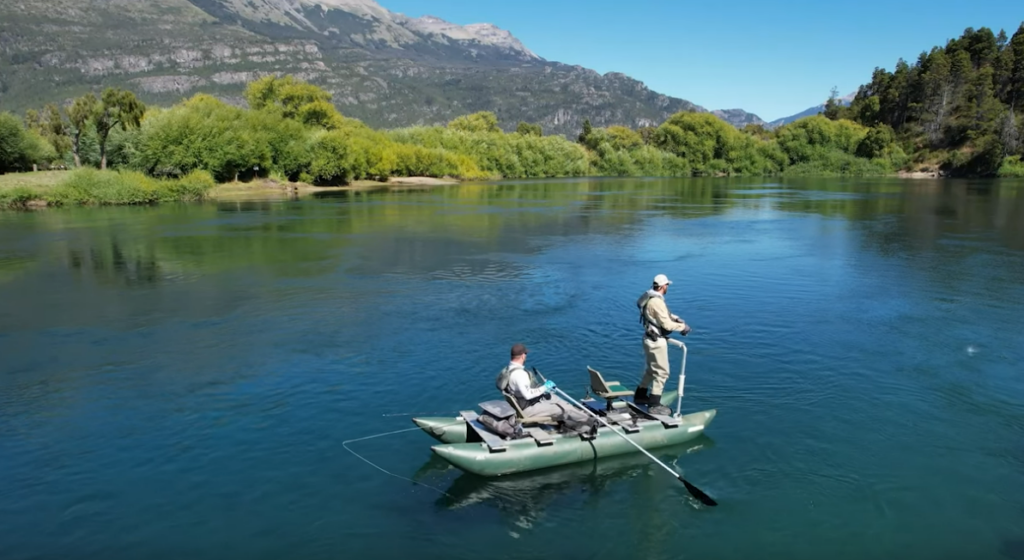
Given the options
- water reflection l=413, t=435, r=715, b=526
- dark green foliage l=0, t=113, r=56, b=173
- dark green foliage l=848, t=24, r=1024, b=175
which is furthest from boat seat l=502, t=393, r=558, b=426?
dark green foliage l=848, t=24, r=1024, b=175

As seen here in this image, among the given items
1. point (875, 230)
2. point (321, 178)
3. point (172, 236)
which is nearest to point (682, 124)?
point (321, 178)

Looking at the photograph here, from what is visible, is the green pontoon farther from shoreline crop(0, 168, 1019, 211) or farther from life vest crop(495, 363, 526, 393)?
shoreline crop(0, 168, 1019, 211)

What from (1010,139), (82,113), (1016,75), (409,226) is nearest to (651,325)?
(409,226)

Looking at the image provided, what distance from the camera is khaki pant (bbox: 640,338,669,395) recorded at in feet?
44.5

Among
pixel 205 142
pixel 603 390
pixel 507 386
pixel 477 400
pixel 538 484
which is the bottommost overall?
pixel 538 484

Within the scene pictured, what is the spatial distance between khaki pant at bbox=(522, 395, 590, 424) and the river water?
0.91 m

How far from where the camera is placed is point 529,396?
12.2 metres

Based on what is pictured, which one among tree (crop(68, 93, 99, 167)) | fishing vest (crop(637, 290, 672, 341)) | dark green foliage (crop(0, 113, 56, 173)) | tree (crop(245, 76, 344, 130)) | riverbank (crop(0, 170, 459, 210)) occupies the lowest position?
fishing vest (crop(637, 290, 672, 341))

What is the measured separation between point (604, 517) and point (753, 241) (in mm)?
35968

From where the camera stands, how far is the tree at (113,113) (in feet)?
258

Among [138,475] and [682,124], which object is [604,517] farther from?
[682,124]

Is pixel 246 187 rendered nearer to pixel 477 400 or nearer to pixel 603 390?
pixel 477 400

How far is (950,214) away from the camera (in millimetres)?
58938

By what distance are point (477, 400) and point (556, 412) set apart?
3847 millimetres
